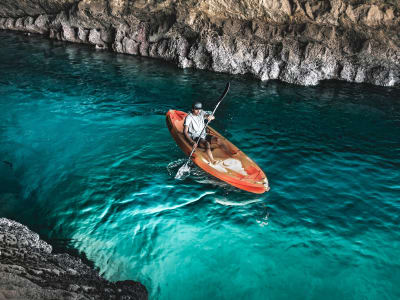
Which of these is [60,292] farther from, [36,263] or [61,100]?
[61,100]

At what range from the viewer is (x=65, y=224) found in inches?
264

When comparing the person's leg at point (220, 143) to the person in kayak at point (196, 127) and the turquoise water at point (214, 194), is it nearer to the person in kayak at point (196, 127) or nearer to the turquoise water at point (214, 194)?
the person in kayak at point (196, 127)

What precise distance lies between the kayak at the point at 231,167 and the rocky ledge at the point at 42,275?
346 centimetres

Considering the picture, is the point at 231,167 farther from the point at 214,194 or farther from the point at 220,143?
the point at 220,143

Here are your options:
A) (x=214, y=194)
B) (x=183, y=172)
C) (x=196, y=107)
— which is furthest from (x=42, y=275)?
(x=196, y=107)

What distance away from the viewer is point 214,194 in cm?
779

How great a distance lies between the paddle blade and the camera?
832 cm

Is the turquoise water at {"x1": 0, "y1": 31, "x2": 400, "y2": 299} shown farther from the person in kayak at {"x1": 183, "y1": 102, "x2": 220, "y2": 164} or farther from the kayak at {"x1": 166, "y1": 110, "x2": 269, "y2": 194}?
the person in kayak at {"x1": 183, "y1": 102, "x2": 220, "y2": 164}

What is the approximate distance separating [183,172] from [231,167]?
1.47 meters

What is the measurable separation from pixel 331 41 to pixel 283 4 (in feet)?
10.7

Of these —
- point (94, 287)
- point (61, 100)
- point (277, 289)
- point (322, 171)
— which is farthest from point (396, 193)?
point (61, 100)

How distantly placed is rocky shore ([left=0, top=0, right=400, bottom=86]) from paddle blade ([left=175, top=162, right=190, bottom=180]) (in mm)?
10240

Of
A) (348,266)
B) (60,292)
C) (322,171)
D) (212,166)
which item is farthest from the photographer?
(322,171)

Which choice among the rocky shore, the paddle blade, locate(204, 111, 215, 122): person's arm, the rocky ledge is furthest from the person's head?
the rocky shore
